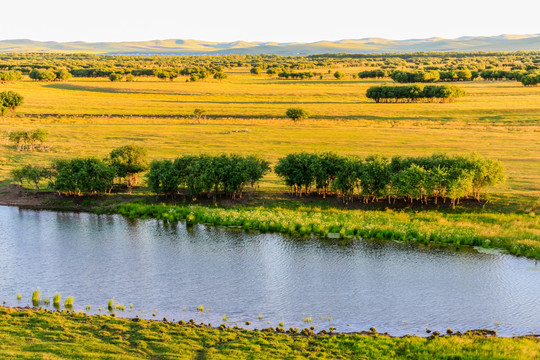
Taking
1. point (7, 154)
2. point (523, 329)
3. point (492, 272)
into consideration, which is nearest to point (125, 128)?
point (7, 154)

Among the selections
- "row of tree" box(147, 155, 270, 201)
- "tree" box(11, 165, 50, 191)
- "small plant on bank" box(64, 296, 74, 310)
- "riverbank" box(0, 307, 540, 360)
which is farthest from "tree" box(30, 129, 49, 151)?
"riverbank" box(0, 307, 540, 360)

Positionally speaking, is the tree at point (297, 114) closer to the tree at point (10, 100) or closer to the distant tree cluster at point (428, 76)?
the tree at point (10, 100)

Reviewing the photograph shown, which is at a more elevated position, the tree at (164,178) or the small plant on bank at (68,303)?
the tree at (164,178)

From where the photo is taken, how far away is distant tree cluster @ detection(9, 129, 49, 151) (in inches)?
2995

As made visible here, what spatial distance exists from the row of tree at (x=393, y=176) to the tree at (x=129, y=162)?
14674 mm

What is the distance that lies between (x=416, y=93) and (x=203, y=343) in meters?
116

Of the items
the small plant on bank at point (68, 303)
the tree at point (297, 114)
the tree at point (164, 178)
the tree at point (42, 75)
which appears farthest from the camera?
the tree at point (42, 75)

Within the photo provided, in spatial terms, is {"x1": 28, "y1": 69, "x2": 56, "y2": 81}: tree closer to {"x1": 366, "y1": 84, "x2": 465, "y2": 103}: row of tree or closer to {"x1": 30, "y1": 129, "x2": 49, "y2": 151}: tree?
{"x1": 366, "y1": 84, "x2": 465, "y2": 103}: row of tree

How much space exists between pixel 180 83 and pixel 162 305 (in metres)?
161

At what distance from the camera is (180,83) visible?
186 meters

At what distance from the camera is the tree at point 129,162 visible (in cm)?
5747

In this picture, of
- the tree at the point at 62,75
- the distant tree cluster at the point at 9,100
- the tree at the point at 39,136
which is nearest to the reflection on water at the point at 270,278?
the tree at the point at 39,136

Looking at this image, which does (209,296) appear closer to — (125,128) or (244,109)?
(125,128)

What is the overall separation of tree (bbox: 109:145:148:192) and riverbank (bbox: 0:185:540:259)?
8.98ft
